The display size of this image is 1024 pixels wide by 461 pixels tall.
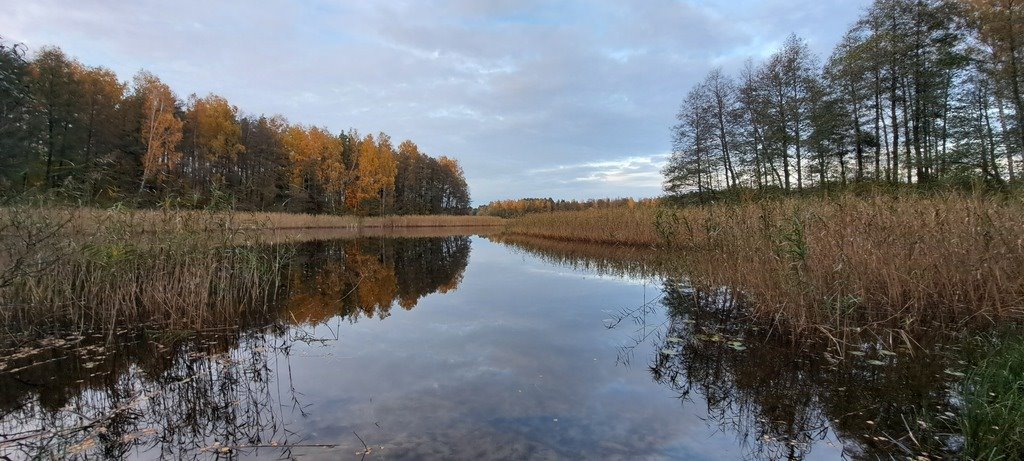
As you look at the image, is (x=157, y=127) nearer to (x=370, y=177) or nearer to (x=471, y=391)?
(x=370, y=177)

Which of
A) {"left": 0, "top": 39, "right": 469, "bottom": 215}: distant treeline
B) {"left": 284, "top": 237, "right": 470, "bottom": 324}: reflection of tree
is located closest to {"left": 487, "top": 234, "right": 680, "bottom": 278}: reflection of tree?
{"left": 284, "top": 237, "right": 470, "bottom": 324}: reflection of tree

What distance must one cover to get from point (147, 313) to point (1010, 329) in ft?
29.1

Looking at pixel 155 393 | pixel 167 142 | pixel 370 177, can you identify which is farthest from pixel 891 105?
pixel 167 142

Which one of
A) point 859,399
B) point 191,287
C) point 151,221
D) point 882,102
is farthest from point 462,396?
point 882,102

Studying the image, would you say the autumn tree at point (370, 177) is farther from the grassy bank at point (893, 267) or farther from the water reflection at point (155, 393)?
the grassy bank at point (893, 267)

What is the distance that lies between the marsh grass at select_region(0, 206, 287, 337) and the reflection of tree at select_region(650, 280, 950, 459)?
17.0 feet

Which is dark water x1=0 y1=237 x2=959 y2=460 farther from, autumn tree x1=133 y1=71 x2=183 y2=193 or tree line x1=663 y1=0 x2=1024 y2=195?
autumn tree x1=133 y1=71 x2=183 y2=193

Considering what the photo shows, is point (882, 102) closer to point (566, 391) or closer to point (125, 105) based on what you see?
point (566, 391)

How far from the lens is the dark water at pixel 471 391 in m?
2.42

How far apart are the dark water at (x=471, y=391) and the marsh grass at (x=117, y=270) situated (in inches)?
19.0

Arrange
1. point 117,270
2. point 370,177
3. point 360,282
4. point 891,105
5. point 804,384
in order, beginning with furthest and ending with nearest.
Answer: point 370,177, point 891,105, point 360,282, point 117,270, point 804,384

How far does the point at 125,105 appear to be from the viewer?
28781mm

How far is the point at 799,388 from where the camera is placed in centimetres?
308

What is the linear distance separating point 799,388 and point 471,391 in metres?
2.43
